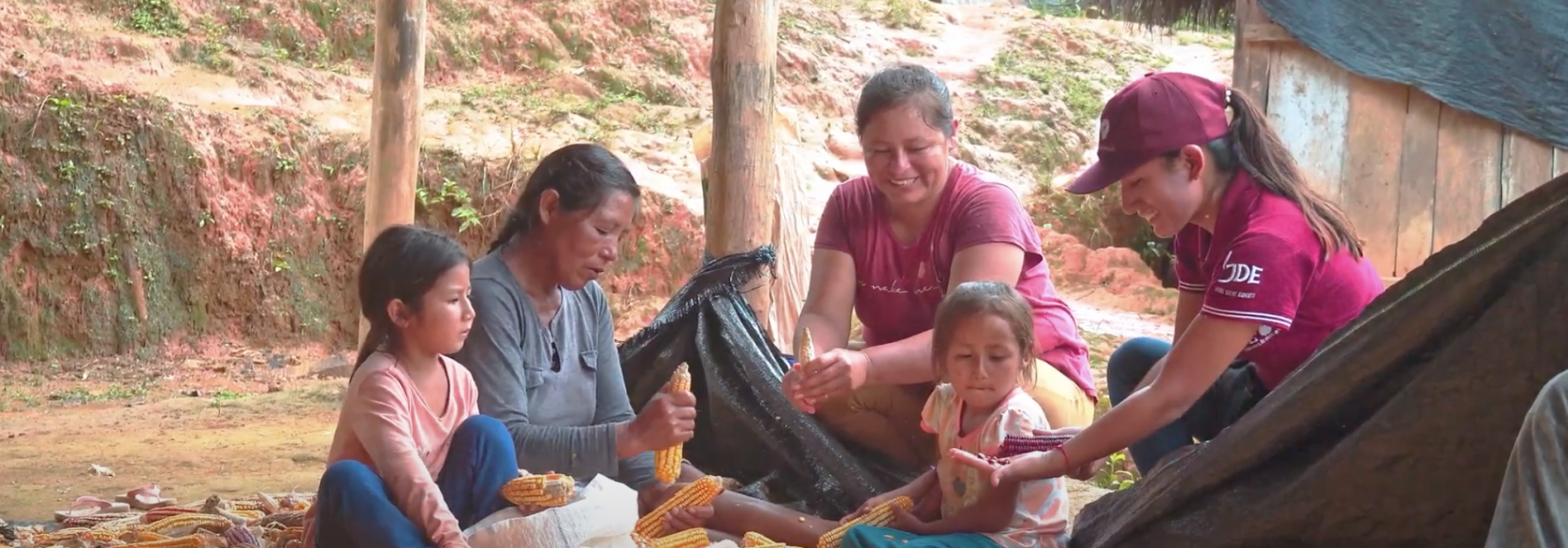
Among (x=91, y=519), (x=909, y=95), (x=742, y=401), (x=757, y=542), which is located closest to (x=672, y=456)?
(x=757, y=542)

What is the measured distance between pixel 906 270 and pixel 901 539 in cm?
95

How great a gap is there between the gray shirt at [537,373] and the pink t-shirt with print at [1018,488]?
0.79 meters

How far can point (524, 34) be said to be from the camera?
12.3 meters

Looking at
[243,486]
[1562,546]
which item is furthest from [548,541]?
[243,486]

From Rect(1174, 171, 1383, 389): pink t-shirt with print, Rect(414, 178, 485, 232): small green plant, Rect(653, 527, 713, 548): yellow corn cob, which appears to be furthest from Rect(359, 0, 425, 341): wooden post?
Rect(1174, 171, 1383, 389): pink t-shirt with print

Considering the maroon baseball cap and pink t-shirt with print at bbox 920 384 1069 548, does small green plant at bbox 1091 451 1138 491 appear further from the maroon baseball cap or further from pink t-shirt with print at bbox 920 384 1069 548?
the maroon baseball cap

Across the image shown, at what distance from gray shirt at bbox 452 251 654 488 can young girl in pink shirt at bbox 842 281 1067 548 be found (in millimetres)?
692

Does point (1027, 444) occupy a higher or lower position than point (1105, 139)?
lower

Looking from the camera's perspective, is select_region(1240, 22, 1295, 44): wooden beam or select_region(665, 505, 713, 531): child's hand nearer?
select_region(665, 505, 713, 531): child's hand

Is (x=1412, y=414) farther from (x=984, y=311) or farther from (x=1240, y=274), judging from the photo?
(x=984, y=311)

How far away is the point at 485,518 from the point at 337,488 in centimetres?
32

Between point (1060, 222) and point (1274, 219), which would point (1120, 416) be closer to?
point (1274, 219)

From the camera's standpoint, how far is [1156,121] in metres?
2.74

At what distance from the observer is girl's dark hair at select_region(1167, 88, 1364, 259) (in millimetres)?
2756
